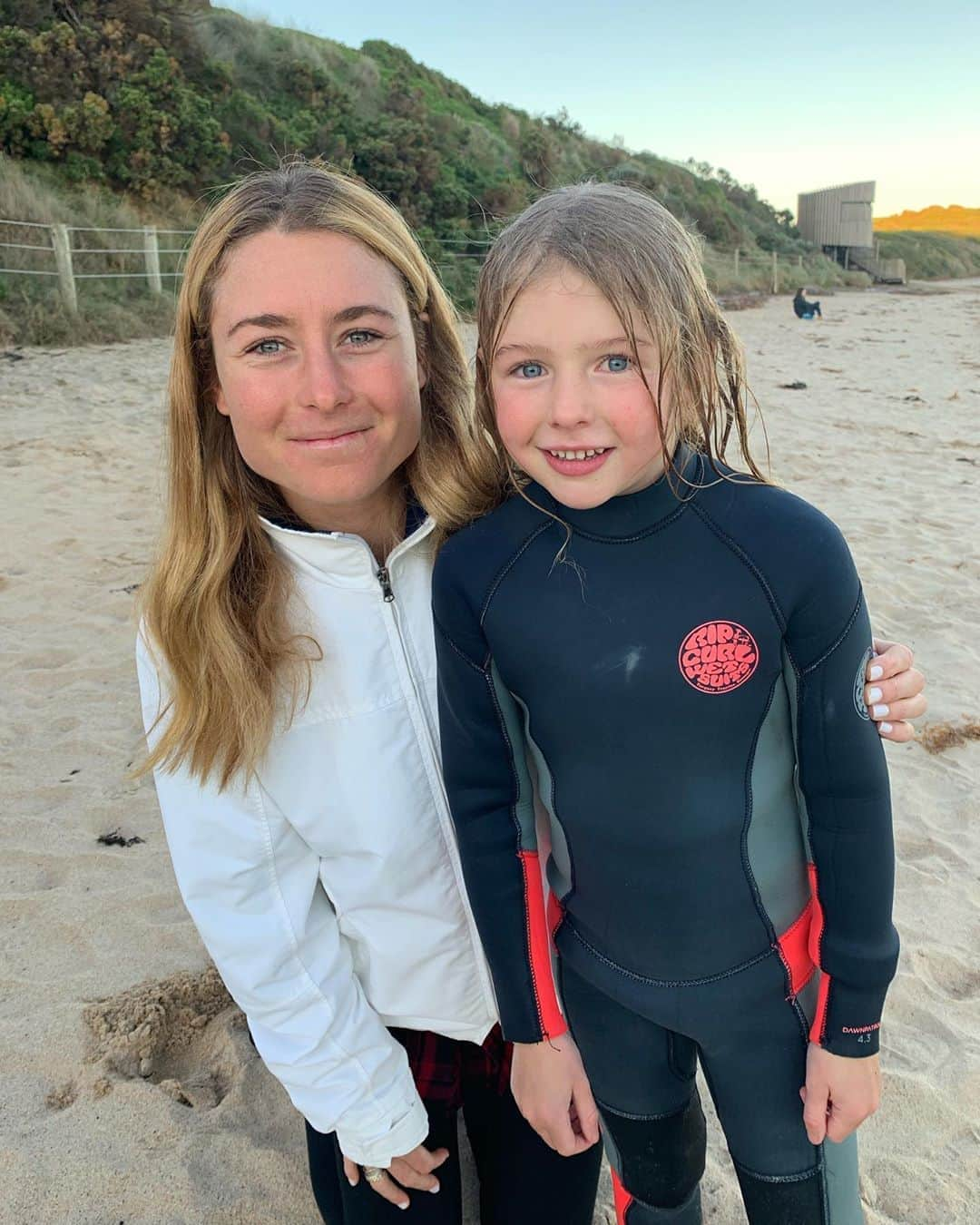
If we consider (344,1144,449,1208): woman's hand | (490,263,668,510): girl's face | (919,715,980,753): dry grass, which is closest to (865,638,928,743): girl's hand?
(490,263,668,510): girl's face

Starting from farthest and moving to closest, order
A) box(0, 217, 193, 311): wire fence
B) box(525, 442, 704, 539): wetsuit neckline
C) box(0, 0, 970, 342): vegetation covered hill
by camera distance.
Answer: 1. box(0, 0, 970, 342): vegetation covered hill
2. box(0, 217, 193, 311): wire fence
3. box(525, 442, 704, 539): wetsuit neckline

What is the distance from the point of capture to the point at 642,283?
123cm

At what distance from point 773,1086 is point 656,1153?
0.80ft

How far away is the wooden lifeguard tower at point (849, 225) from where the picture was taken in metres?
33.1

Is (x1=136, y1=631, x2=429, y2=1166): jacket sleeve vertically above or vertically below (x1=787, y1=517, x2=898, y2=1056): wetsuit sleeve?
below

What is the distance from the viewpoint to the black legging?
1.65 m

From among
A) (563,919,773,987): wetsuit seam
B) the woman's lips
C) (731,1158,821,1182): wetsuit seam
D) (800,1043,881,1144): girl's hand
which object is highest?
the woman's lips

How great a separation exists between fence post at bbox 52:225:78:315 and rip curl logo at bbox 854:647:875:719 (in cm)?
1183

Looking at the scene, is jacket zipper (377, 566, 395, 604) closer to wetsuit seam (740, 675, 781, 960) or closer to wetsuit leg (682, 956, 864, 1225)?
wetsuit seam (740, 675, 781, 960)

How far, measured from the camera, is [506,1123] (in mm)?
1794

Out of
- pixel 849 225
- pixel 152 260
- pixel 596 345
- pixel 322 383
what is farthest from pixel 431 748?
pixel 849 225

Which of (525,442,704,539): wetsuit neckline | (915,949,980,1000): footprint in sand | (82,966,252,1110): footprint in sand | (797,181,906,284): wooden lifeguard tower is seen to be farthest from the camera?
(797,181,906,284): wooden lifeguard tower

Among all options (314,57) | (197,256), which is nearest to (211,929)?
(197,256)

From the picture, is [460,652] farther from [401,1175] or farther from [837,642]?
[401,1175]
